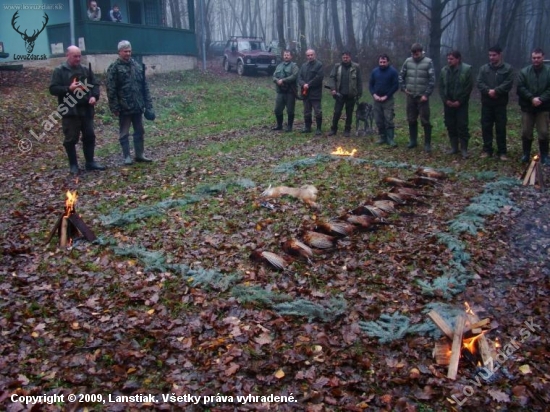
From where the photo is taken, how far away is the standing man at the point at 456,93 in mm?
9898

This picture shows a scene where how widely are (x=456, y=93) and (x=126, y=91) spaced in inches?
264

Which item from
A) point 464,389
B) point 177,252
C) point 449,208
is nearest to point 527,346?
point 464,389

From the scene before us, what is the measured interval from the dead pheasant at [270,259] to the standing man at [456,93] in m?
6.32

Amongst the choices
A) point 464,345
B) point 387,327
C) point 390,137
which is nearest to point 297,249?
point 387,327

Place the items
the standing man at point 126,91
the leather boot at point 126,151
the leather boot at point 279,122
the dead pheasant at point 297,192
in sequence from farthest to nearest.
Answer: the leather boot at point 279,122 < the leather boot at point 126,151 < the standing man at point 126,91 < the dead pheasant at point 297,192

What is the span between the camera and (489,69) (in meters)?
9.69

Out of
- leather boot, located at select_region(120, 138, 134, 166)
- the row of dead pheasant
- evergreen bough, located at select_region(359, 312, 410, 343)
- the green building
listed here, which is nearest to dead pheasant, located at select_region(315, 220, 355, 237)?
the row of dead pheasant

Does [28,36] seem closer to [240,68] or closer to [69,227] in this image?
[240,68]

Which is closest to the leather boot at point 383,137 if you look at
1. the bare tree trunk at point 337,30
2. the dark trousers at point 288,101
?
the dark trousers at point 288,101

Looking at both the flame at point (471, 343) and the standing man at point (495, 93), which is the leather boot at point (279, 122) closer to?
the standing man at point (495, 93)

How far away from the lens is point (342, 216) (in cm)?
677

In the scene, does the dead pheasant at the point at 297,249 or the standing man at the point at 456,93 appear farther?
the standing man at the point at 456,93

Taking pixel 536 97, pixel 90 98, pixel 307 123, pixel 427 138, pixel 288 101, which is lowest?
pixel 427 138

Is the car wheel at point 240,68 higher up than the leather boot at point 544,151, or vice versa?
the car wheel at point 240,68
